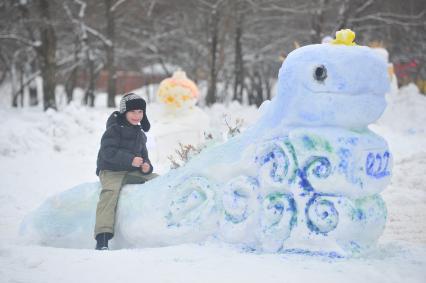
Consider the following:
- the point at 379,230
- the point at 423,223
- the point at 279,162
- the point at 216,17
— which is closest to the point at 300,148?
the point at 279,162

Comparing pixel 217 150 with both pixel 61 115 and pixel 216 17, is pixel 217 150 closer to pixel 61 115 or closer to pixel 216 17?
pixel 61 115

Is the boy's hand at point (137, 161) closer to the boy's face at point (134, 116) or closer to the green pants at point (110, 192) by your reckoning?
the green pants at point (110, 192)

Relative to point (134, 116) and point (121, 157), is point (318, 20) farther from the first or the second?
point (121, 157)

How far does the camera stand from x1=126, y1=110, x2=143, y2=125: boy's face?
545cm

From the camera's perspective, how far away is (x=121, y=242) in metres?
5.19

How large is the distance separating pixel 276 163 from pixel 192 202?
850 mm

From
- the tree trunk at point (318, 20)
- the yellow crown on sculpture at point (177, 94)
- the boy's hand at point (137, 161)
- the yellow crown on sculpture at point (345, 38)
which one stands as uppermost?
the tree trunk at point (318, 20)

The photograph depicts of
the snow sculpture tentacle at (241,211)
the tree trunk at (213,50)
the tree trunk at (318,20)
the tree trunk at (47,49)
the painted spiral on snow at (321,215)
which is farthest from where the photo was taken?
the tree trunk at (213,50)

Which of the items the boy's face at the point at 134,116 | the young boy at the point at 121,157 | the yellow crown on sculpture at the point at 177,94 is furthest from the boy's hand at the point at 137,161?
the yellow crown on sculpture at the point at 177,94

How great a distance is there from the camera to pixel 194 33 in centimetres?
2662

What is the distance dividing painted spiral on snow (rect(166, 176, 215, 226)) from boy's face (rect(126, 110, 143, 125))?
1.01 m

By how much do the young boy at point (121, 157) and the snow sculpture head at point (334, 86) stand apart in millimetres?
1667

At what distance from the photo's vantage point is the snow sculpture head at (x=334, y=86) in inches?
174

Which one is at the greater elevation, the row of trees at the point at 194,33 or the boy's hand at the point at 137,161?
the row of trees at the point at 194,33
